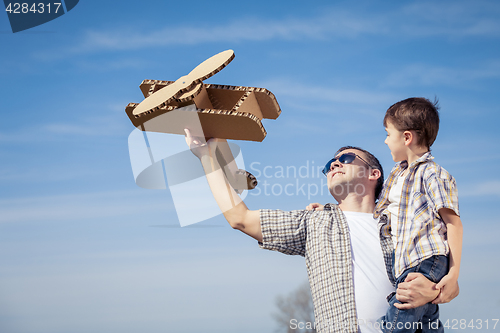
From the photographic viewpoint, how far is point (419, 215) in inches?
130

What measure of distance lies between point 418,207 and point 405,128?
2.08 feet

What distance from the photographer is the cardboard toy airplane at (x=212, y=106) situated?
376cm

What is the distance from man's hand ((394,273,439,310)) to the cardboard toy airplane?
167 centimetres

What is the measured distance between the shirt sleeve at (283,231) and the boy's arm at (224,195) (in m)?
0.06

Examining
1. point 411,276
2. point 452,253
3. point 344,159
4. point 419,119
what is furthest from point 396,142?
point 411,276

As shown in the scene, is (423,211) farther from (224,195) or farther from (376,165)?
(224,195)

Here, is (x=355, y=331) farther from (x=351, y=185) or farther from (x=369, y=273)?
(x=351, y=185)

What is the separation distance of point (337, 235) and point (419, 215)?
785 mm

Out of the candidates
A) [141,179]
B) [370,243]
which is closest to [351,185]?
[370,243]

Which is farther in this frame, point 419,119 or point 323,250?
point 323,250

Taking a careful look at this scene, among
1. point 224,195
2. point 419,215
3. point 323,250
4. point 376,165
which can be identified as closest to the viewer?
point 419,215

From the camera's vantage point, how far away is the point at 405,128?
3553 mm

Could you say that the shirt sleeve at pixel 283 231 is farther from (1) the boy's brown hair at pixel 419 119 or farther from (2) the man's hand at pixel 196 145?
(1) the boy's brown hair at pixel 419 119

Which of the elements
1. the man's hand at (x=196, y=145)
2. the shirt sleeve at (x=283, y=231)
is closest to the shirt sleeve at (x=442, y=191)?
the shirt sleeve at (x=283, y=231)
